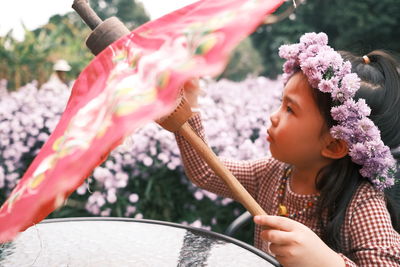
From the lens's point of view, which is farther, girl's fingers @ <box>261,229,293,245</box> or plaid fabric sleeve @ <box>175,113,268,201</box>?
plaid fabric sleeve @ <box>175,113,268,201</box>

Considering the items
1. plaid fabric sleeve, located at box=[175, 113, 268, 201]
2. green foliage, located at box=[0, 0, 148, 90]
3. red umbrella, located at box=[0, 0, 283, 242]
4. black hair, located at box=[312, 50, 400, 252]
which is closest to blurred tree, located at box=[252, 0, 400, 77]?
green foliage, located at box=[0, 0, 148, 90]

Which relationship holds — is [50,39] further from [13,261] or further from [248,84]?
[13,261]

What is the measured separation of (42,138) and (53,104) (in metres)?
A: 0.35

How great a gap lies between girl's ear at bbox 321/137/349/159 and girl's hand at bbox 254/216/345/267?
359mm

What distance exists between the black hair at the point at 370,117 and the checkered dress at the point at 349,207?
3cm

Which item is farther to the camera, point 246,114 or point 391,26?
point 391,26

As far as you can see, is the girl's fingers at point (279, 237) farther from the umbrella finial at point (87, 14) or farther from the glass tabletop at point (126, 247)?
the umbrella finial at point (87, 14)

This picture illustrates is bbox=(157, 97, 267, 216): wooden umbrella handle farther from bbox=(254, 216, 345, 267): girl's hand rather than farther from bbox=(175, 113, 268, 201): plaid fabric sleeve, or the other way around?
bbox=(175, 113, 268, 201): plaid fabric sleeve

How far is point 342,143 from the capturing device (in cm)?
124

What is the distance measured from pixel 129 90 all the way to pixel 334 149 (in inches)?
32.7

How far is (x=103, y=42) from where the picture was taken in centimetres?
85

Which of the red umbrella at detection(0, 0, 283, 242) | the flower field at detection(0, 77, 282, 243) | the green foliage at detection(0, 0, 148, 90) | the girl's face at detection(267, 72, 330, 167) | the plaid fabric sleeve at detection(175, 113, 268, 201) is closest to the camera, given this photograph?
the red umbrella at detection(0, 0, 283, 242)

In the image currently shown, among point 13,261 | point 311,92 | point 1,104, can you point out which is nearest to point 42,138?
point 1,104

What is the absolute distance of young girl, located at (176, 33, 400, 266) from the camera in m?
1.16
